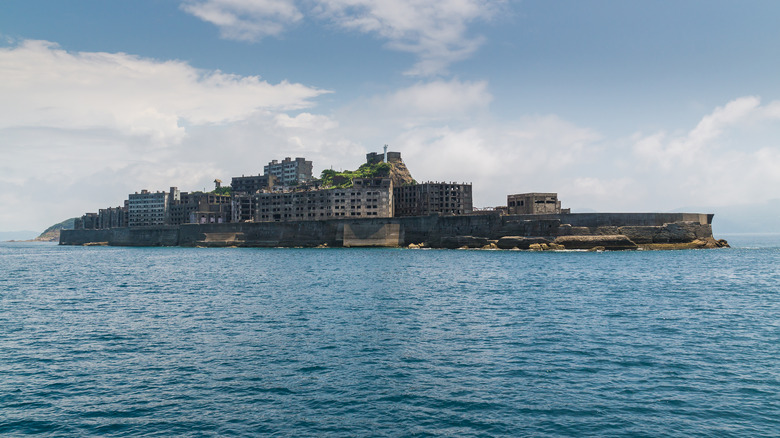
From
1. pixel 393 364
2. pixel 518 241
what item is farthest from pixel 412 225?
pixel 393 364

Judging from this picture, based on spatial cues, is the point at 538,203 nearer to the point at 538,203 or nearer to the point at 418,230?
the point at 538,203

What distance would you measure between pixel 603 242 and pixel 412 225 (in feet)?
156

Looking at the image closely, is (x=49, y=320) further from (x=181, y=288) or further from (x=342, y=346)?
(x=342, y=346)

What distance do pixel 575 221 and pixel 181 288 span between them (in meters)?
85.5

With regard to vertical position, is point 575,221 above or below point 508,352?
above

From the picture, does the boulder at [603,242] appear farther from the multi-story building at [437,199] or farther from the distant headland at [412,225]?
the multi-story building at [437,199]

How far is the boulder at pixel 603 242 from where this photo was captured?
107m

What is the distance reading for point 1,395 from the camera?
18.4 metres

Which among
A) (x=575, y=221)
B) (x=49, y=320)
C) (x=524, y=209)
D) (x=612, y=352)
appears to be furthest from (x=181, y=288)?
(x=524, y=209)

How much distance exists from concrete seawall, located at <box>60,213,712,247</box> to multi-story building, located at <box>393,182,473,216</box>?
3752 centimetres

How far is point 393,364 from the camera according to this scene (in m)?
22.3

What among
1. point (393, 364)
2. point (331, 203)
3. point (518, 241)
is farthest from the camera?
point (331, 203)

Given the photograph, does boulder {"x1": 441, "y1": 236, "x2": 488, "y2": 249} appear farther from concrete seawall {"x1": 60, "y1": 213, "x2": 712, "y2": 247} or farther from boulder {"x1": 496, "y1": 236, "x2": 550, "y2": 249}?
boulder {"x1": 496, "y1": 236, "x2": 550, "y2": 249}

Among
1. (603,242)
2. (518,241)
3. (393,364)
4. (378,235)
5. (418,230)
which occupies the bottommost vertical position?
(393,364)
